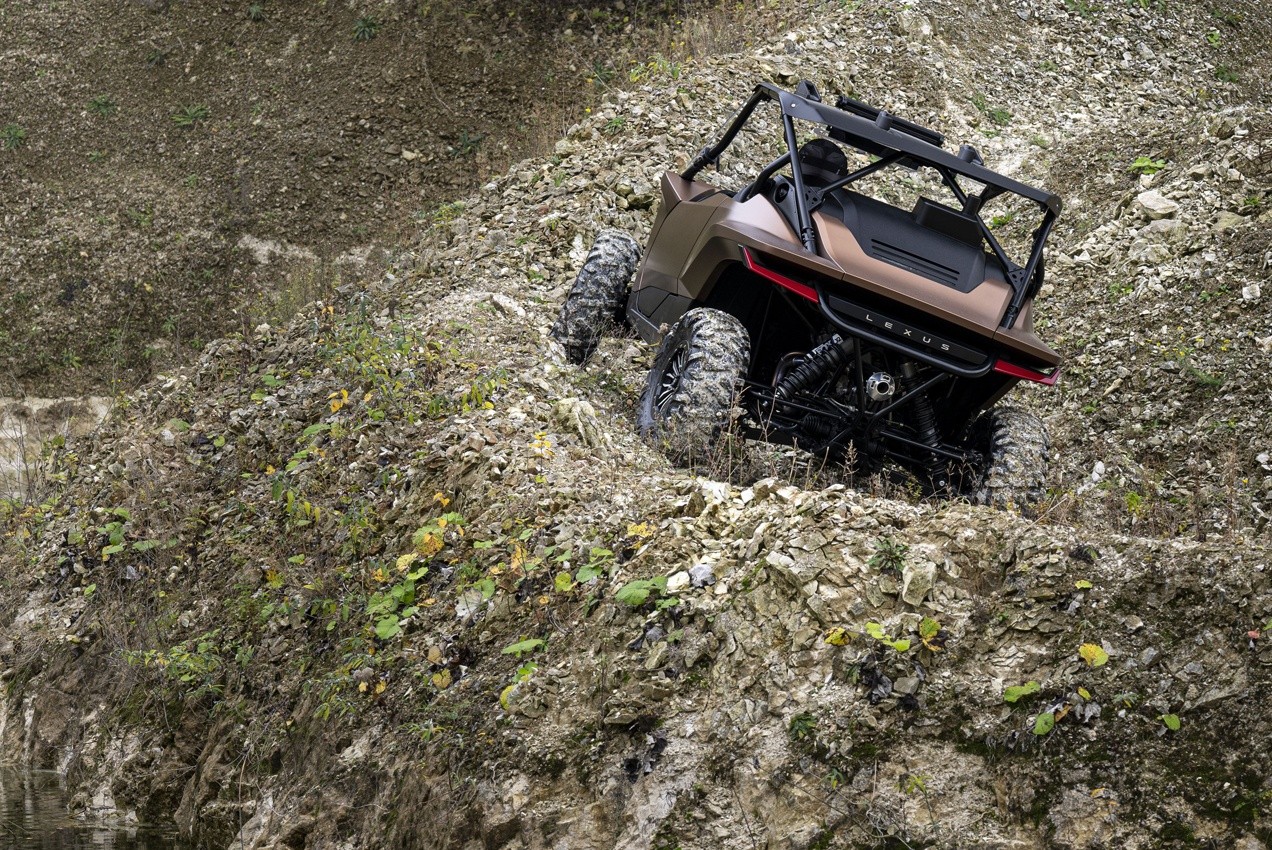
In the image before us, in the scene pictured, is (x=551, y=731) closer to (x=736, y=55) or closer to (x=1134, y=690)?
(x=1134, y=690)

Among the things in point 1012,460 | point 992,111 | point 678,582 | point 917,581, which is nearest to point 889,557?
point 917,581

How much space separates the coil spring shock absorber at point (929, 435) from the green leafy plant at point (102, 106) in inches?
657

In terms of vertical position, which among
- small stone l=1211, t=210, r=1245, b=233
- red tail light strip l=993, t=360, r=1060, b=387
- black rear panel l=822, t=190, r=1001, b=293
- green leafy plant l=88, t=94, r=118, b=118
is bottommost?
green leafy plant l=88, t=94, r=118, b=118

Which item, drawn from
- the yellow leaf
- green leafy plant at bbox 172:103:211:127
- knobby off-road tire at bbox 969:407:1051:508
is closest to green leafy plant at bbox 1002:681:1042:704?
the yellow leaf

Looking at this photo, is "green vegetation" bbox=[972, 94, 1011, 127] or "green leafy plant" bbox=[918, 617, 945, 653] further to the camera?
"green vegetation" bbox=[972, 94, 1011, 127]

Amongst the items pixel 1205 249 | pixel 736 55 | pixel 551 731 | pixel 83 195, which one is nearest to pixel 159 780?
pixel 551 731

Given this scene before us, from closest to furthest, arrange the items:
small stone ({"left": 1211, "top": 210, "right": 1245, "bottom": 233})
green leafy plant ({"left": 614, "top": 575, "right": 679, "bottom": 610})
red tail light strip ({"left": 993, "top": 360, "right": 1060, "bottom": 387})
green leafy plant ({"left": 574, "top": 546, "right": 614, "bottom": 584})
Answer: green leafy plant ({"left": 614, "top": 575, "right": 679, "bottom": 610}), green leafy plant ({"left": 574, "top": 546, "right": 614, "bottom": 584}), red tail light strip ({"left": 993, "top": 360, "right": 1060, "bottom": 387}), small stone ({"left": 1211, "top": 210, "right": 1245, "bottom": 233})

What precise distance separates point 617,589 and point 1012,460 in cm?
275

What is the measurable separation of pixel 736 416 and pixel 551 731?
2346 mm

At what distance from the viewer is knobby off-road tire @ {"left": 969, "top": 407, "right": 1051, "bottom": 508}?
715 cm

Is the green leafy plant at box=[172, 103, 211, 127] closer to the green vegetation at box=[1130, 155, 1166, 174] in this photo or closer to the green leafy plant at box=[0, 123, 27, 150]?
the green leafy plant at box=[0, 123, 27, 150]

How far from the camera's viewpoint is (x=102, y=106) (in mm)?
20156

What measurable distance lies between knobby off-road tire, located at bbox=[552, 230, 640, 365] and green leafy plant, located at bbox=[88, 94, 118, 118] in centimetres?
1364

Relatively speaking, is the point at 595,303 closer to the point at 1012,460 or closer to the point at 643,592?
the point at 1012,460
